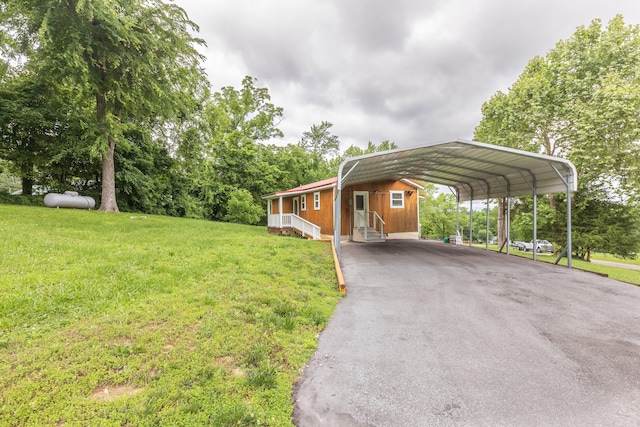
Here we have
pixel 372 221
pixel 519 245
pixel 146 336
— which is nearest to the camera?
pixel 146 336

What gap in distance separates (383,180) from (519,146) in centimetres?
742

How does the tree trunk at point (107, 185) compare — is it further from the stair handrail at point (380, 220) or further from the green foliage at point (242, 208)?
the stair handrail at point (380, 220)

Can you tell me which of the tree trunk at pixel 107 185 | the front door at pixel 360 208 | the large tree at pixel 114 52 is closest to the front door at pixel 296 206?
the front door at pixel 360 208

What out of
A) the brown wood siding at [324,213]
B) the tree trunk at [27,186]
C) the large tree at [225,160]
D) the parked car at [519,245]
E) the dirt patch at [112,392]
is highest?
the large tree at [225,160]

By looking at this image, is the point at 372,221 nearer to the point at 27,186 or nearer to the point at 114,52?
the point at 114,52

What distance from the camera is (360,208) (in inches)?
560

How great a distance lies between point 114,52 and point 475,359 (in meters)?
13.5

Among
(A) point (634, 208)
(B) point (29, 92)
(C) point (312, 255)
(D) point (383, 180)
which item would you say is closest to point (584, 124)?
(A) point (634, 208)

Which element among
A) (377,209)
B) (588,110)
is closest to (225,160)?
(377,209)

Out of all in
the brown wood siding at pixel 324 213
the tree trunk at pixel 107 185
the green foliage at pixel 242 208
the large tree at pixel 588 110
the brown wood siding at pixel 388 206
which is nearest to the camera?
the large tree at pixel 588 110

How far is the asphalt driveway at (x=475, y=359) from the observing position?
2.15 meters

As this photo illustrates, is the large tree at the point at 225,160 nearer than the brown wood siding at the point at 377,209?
No

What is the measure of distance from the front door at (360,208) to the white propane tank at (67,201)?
1396cm

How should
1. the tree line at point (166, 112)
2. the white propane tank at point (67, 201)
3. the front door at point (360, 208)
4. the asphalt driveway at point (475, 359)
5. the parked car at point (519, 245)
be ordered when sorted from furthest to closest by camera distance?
1. the parked car at point (519, 245)
2. the front door at point (360, 208)
3. the white propane tank at point (67, 201)
4. the tree line at point (166, 112)
5. the asphalt driveway at point (475, 359)
